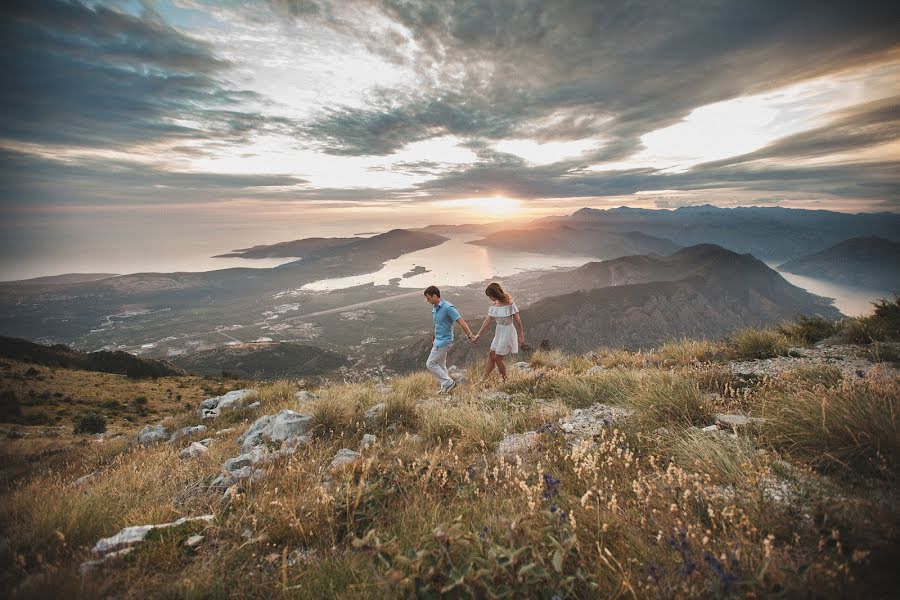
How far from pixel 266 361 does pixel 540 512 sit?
477 ft

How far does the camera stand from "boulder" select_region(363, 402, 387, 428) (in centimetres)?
661

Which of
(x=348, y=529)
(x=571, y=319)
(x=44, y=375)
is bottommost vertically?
(x=571, y=319)

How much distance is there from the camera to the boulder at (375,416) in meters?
6.61

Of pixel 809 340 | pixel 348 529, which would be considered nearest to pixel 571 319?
pixel 809 340

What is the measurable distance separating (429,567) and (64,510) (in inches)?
152

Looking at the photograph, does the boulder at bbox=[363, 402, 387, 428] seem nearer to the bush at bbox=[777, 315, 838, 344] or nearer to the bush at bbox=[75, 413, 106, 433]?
the bush at bbox=[777, 315, 838, 344]

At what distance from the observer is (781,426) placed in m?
3.67

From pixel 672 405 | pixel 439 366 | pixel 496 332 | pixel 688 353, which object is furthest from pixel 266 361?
pixel 672 405

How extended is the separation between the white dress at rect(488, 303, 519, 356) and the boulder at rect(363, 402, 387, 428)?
3810mm

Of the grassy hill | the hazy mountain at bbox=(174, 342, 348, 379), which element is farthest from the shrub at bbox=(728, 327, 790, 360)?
the hazy mountain at bbox=(174, 342, 348, 379)

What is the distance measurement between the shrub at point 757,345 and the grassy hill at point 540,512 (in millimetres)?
3751

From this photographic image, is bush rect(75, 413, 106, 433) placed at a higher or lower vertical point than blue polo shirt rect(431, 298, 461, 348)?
lower

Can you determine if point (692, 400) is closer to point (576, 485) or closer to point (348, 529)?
point (576, 485)

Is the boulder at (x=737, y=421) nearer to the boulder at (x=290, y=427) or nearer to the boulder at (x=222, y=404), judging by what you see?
the boulder at (x=290, y=427)
